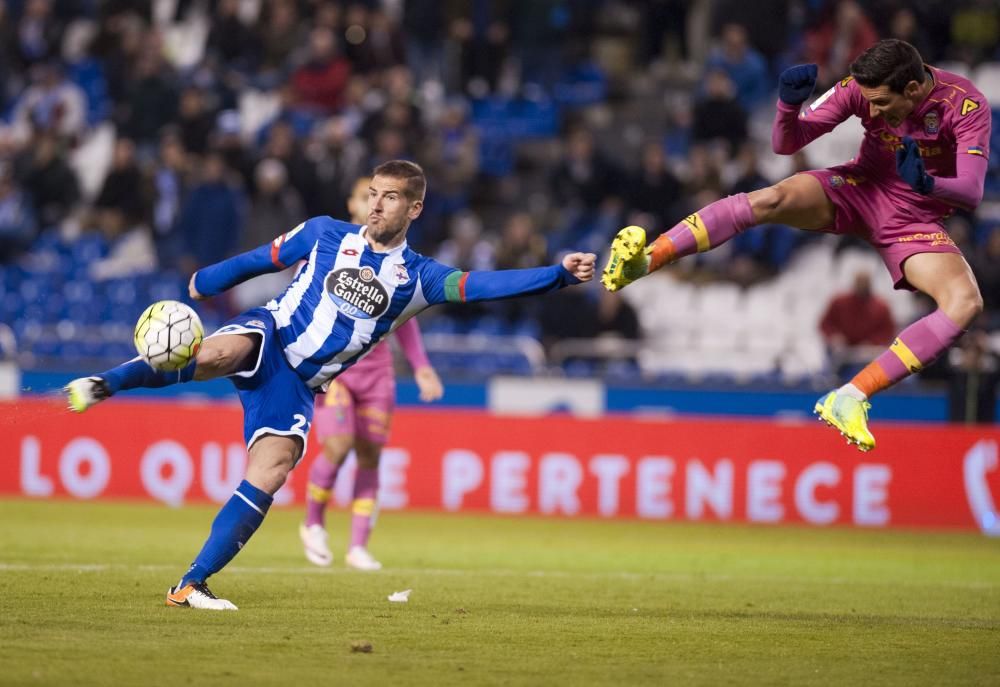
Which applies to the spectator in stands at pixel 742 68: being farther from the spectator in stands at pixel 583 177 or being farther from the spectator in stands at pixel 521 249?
the spectator in stands at pixel 521 249

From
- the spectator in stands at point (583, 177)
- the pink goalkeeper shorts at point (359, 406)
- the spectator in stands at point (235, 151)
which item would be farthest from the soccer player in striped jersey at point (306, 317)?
the spectator in stands at point (235, 151)

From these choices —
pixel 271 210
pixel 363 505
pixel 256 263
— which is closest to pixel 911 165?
pixel 256 263

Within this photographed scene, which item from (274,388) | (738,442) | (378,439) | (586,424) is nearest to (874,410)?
(738,442)

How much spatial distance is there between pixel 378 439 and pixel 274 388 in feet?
10.7

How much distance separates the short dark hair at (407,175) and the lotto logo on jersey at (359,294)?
1.63 ft

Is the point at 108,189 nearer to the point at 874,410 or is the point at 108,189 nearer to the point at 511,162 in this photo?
the point at 511,162

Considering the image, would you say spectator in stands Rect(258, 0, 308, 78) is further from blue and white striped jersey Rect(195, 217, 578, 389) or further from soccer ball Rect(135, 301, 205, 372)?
soccer ball Rect(135, 301, 205, 372)

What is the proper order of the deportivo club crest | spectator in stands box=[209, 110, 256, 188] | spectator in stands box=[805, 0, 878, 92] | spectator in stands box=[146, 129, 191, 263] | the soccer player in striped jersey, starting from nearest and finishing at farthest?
1. the soccer player in striped jersey
2. the deportivo club crest
3. spectator in stands box=[805, 0, 878, 92]
4. spectator in stands box=[209, 110, 256, 188]
5. spectator in stands box=[146, 129, 191, 263]

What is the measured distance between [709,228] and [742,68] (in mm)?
12609

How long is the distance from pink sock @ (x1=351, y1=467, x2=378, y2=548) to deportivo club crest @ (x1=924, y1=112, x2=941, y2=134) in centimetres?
505

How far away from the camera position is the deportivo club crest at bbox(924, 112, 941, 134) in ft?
28.4

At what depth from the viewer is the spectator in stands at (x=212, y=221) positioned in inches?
808

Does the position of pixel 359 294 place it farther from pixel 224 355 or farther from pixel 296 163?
pixel 296 163

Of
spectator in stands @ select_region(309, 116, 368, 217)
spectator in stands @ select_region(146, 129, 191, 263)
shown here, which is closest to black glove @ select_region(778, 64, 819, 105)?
spectator in stands @ select_region(309, 116, 368, 217)
